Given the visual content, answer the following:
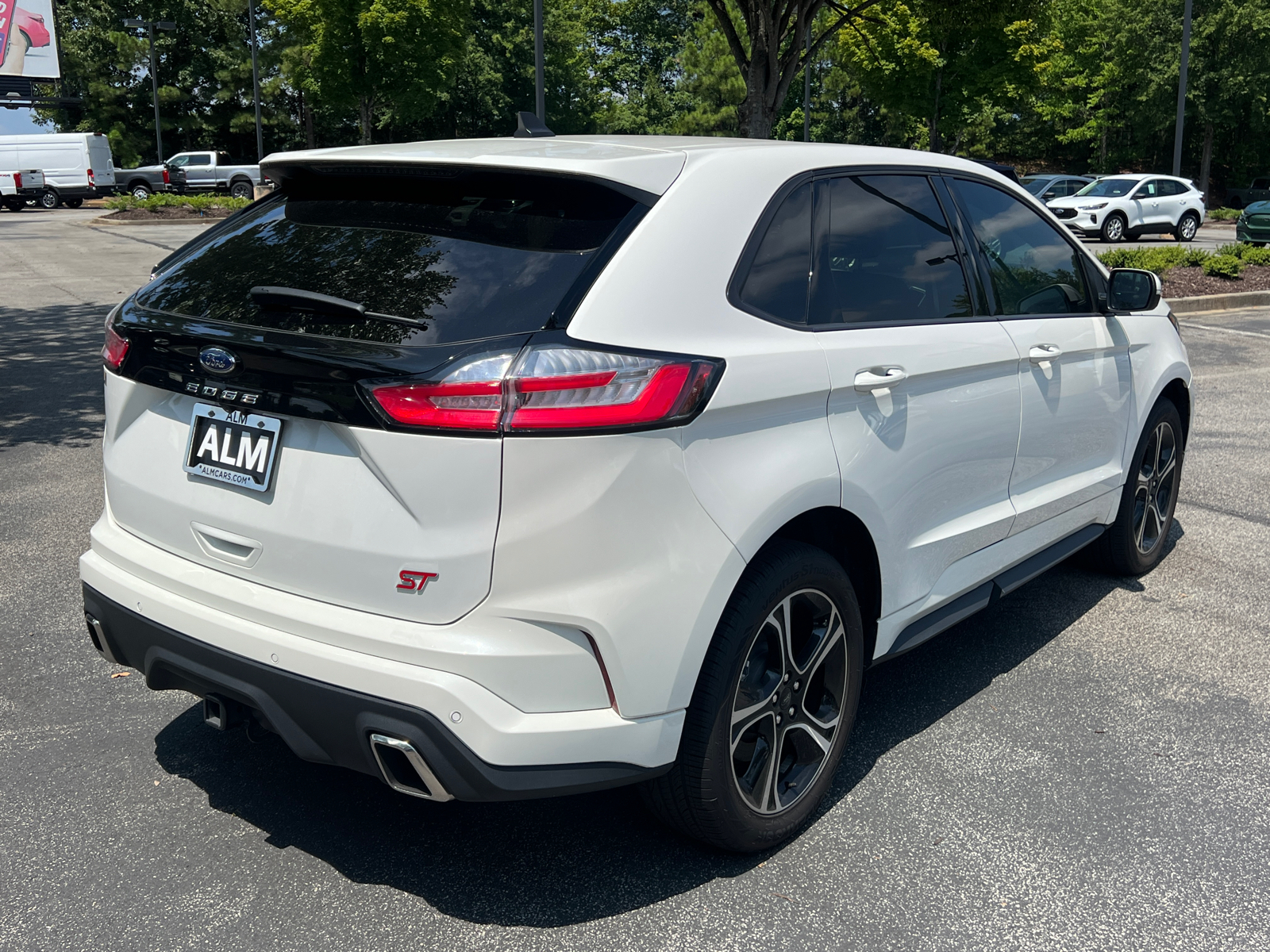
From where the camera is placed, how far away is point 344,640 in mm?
2457

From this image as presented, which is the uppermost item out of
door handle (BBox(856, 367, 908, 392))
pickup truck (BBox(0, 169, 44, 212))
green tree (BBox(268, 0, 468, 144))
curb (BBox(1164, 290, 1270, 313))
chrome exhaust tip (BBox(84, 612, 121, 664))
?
green tree (BBox(268, 0, 468, 144))

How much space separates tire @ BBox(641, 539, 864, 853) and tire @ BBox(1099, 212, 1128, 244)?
2729 centimetres

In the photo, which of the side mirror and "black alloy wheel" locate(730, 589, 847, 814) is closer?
"black alloy wheel" locate(730, 589, 847, 814)

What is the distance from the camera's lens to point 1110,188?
28031mm

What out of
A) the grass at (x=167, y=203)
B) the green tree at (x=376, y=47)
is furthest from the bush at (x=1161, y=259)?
the green tree at (x=376, y=47)

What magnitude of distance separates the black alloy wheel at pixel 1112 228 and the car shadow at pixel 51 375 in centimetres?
2288

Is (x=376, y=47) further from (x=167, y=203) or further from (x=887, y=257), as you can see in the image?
(x=887, y=257)

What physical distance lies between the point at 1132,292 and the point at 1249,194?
1926 inches

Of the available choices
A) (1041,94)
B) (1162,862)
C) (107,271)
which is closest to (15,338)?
(107,271)

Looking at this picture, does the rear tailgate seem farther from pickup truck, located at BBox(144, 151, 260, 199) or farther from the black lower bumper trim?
pickup truck, located at BBox(144, 151, 260, 199)

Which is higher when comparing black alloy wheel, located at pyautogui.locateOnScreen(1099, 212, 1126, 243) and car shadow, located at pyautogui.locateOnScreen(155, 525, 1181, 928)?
black alloy wheel, located at pyautogui.locateOnScreen(1099, 212, 1126, 243)

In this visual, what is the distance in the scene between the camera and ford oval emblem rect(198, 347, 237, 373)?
102 inches

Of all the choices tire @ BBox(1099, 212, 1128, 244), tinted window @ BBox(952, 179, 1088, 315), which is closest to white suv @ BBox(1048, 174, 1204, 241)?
→ tire @ BBox(1099, 212, 1128, 244)

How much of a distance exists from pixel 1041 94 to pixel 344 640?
57.5m
